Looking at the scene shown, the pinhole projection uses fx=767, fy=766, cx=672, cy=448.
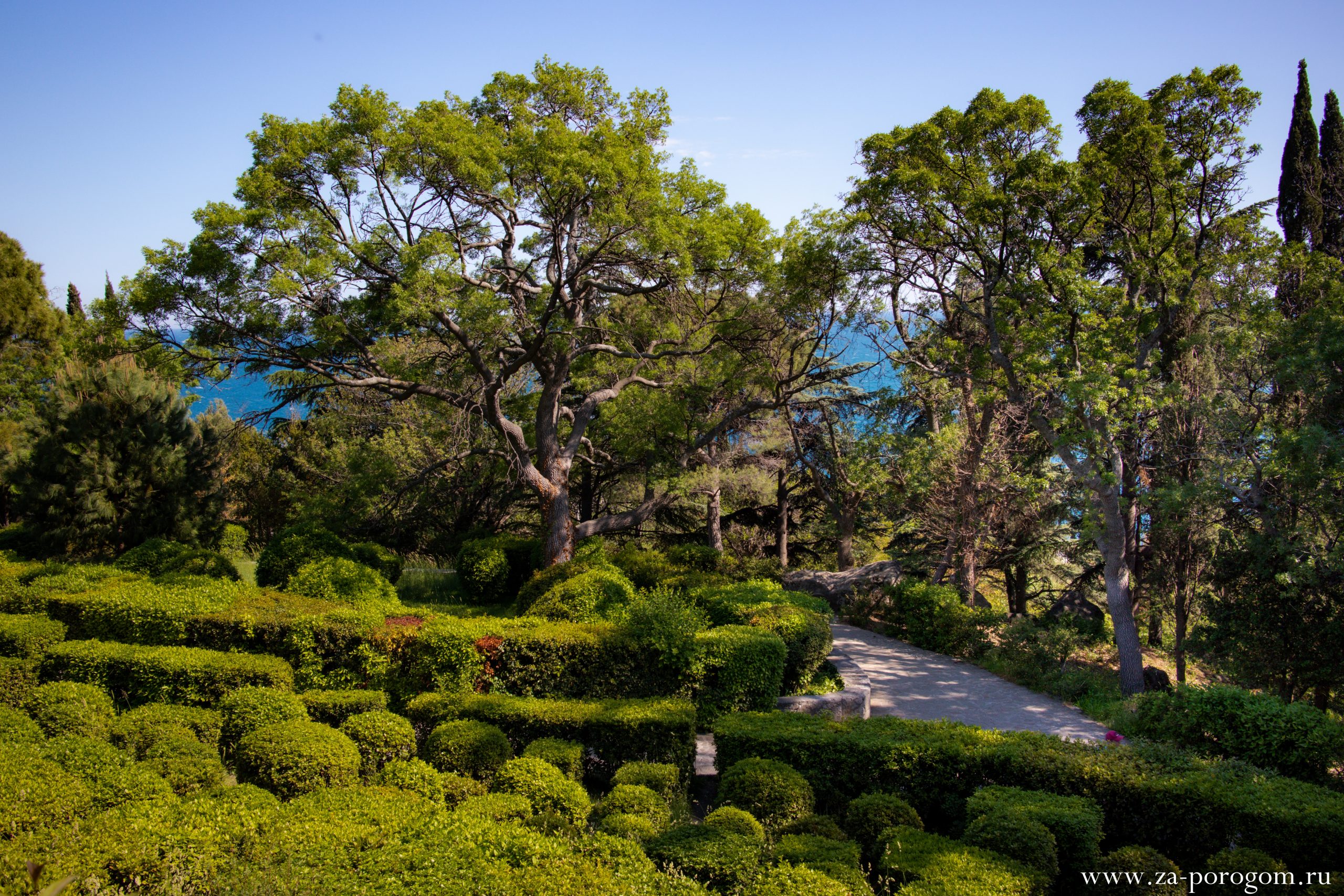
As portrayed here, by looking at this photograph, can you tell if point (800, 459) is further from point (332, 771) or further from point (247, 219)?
point (332, 771)

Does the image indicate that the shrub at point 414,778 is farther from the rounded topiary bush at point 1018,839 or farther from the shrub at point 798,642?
the shrub at point 798,642

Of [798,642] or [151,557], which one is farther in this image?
[151,557]

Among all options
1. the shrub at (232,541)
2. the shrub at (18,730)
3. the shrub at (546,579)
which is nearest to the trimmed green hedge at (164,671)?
the shrub at (18,730)

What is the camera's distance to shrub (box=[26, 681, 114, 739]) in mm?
7340

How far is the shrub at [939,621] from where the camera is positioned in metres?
14.6

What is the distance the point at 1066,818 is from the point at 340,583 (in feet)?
35.7

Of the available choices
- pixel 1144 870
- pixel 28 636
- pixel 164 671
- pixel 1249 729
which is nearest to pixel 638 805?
pixel 1144 870

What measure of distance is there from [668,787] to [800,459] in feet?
48.4

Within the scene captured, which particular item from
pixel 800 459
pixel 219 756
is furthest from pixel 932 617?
pixel 219 756

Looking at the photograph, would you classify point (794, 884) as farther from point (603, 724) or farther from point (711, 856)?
Result: point (603, 724)

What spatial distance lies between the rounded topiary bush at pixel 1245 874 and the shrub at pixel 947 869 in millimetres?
1329

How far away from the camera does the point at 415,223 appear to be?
14172mm

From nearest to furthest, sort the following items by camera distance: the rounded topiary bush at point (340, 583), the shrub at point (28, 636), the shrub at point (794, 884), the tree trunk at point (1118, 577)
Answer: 1. the shrub at point (794, 884)
2. the shrub at point (28, 636)
3. the rounded topiary bush at point (340, 583)
4. the tree trunk at point (1118, 577)

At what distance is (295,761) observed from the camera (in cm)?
666
